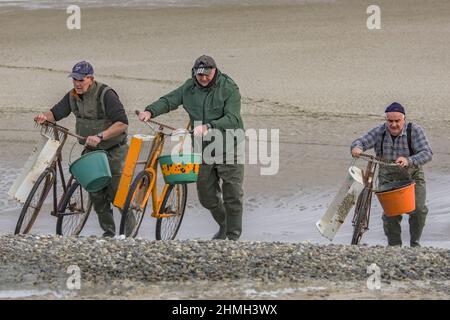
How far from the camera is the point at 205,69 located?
10938mm

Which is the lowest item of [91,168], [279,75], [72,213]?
[72,213]

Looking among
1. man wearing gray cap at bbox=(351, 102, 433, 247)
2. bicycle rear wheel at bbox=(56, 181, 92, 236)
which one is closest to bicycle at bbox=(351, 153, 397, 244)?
man wearing gray cap at bbox=(351, 102, 433, 247)

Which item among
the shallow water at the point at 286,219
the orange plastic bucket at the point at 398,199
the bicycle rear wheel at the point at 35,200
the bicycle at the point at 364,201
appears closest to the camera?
the orange plastic bucket at the point at 398,199

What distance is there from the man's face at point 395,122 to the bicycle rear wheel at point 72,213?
8.14ft

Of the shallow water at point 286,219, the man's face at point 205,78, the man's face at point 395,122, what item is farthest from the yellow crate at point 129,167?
the man's face at point 395,122

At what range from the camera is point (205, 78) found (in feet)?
36.1

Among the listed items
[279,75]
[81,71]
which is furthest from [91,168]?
[279,75]

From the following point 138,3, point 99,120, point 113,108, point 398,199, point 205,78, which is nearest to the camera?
point 398,199

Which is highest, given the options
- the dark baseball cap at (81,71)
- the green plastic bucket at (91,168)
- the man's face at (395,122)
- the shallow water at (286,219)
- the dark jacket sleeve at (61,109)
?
the dark baseball cap at (81,71)

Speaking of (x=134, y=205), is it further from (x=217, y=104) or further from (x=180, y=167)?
(x=217, y=104)

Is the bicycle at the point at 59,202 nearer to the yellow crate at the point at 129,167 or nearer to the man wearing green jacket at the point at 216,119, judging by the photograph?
the yellow crate at the point at 129,167

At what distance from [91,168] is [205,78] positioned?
112cm

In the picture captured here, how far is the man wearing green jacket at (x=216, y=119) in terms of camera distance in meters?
11.0

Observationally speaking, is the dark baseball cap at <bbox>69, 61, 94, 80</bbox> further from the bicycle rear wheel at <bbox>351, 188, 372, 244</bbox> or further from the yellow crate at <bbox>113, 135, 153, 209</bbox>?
the bicycle rear wheel at <bbox>351, 188, 372, 244</bbox>
